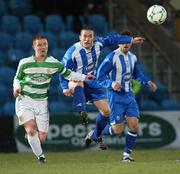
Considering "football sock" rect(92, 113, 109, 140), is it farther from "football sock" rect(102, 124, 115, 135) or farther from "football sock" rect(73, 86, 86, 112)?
"football sock" rect(73, 86, 86, 112)

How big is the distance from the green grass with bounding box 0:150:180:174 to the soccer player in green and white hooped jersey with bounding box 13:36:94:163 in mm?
509

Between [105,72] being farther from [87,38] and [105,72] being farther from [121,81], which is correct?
[87,38]

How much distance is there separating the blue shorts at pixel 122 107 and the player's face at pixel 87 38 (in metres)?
0.97

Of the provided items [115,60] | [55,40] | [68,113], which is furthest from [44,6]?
[115,60]

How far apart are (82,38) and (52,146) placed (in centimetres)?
437

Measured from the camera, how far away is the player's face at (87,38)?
1241cm

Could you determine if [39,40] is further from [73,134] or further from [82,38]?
[73,134]

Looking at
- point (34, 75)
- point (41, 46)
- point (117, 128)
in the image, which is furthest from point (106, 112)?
point (41, 46)

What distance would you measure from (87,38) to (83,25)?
7849mm

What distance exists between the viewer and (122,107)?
42.2 ft

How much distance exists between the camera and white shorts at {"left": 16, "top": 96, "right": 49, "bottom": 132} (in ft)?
38.5

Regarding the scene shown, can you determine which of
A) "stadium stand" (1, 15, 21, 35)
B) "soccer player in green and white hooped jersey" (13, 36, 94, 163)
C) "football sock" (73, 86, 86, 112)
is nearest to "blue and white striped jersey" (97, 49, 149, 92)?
"football sock" (73, 86, 86, 112)

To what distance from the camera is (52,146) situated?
1641 centimetres

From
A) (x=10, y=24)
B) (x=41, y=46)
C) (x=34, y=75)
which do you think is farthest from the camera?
(x=10, y=24)
